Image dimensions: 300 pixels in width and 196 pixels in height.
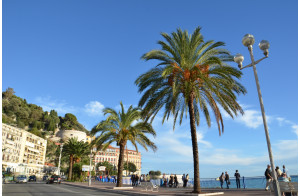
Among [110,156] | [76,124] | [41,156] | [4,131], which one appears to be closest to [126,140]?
[4,131]

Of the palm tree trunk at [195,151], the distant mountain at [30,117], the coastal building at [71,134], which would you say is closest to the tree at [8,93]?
the distant mountain at [30,117]

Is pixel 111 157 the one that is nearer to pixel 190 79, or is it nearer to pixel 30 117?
pixel 30 117

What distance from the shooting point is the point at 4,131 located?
228 ft

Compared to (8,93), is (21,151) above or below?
below

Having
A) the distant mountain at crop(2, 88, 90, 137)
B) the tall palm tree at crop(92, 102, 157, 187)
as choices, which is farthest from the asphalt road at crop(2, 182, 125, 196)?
the distant mountain at crop(2, 88, 90, 137)

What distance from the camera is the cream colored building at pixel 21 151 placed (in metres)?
70.4

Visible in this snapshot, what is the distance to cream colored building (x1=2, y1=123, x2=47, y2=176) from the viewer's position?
70438mm

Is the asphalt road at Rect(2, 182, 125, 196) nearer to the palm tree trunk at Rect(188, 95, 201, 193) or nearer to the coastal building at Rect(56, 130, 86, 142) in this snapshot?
the palm tree trunk at Rect(188, 95, 201, 193)

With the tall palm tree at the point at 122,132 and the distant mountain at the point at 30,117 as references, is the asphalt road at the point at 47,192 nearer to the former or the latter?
the tall palm tree at the point at 122,132

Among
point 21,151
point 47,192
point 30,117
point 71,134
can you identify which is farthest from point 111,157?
point 47,192

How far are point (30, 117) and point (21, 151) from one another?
73347 millimetres

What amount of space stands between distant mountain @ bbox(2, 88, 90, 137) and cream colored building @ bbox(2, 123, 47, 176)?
25.2 m

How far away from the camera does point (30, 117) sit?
14700 cm

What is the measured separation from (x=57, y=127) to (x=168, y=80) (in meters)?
171
